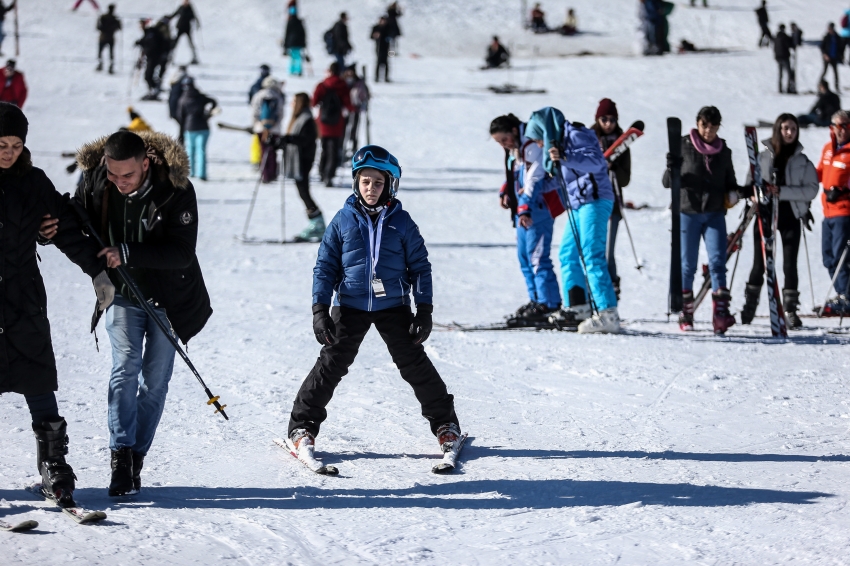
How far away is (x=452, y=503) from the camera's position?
4.69 metres

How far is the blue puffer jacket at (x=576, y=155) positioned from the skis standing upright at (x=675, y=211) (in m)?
0.63

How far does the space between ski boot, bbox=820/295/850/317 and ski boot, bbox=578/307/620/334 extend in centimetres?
265

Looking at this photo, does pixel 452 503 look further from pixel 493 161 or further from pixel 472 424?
pixel 493 161

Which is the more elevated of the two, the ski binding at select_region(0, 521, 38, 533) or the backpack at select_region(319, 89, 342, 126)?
the backpack at select_region(319, 89, 342, 126)

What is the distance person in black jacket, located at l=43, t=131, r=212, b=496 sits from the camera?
4.56 m

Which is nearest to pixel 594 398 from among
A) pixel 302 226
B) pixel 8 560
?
pixel 8 560

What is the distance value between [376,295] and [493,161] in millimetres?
14479

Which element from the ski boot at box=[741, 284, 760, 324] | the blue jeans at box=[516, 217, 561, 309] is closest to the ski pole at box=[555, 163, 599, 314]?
the blue jeans at box=[516, 217, 561, 309]

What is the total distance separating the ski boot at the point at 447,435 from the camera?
529cm

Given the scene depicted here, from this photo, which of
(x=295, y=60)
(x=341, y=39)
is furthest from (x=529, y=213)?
(x=295, y=60)

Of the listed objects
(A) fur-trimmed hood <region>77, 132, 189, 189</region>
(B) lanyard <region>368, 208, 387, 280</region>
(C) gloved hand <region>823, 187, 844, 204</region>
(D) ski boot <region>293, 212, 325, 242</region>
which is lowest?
(D) ski boot <region>293, 212, 325, 242</region>

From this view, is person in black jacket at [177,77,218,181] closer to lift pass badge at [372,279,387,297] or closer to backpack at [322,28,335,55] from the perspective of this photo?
lift pass badge at [372,279,387,297]

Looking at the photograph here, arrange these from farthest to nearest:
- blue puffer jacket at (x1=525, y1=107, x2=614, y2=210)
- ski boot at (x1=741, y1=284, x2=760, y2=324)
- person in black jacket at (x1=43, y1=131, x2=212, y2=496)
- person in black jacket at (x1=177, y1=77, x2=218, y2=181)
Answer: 1. person in black jacket at (x1=177, y1=77, x2=218, y2=181)
2. ski boot at (x1=741, y1=284, x2=760, y2=324)
3. blue puffer jacket at (x1=525, y1=107, x2=614, y2=210)
4. person in black jacket at (x1=43, y1=131, x2=212, y2=496)

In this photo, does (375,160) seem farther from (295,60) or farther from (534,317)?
(295,60)
